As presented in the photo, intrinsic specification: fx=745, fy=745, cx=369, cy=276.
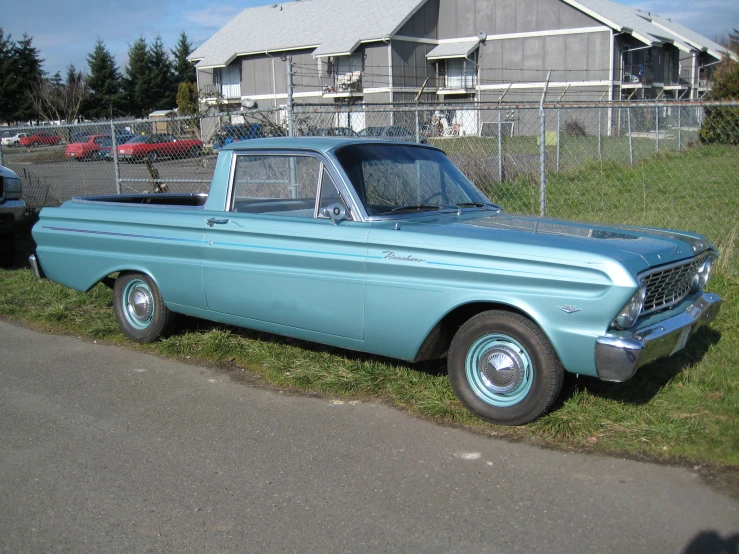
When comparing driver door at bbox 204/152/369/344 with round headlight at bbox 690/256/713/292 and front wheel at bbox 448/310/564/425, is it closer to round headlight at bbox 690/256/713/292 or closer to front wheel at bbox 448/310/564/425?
front wheel at bbox 448/310/564/425

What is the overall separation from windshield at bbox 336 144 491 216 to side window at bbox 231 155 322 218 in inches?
18.4

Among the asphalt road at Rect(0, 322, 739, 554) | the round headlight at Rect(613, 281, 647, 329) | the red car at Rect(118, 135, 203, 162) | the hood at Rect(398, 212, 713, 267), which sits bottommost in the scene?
the asphalt road at Rect(0, 322, 739, 554)

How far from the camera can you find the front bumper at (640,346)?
3.92 m

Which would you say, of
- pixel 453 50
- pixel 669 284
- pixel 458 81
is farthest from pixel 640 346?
pixel 458 81

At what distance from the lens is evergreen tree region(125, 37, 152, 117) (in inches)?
2532

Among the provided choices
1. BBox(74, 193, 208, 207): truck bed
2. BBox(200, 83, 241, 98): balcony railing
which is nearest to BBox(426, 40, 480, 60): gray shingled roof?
BBox(200, 83, 241, 98): balcony railing

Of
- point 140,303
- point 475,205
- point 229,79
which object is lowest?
point 140,303

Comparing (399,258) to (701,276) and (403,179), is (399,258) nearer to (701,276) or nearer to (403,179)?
(403,179)

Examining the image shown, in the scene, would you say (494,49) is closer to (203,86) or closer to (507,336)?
(203,86)

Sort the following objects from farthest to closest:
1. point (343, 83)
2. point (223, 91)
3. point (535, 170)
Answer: point (223, 91) → point (343, 83) → point (535, 170)

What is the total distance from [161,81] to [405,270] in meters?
66.9

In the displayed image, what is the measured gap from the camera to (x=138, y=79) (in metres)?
64.8

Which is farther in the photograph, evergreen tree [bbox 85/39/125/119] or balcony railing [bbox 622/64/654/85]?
evergreen tree [bbox 85/39/125/119]

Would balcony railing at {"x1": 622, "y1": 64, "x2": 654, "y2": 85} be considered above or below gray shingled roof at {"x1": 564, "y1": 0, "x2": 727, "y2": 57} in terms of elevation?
below
